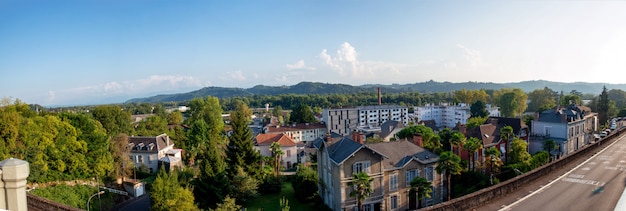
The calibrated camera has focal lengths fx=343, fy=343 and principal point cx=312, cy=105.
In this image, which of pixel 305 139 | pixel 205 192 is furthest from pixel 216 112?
pixel 205 192

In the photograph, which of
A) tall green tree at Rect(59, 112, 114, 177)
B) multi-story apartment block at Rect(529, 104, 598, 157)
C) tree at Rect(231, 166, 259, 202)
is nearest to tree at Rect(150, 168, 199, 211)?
tree at Rect(231, 166, 259, 202)

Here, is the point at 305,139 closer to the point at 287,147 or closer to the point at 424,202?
the point at 287,147

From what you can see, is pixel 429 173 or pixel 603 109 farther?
pixel 603 109

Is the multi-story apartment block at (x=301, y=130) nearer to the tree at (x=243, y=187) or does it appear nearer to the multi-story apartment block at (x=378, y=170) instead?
the tree at (x=243, y=187)

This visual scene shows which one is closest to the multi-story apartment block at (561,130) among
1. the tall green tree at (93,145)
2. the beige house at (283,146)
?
the beige house at (283,146)

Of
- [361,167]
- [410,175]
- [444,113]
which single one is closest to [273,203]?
[361,167]

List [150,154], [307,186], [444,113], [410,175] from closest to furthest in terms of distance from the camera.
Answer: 1. [410,175]
2. [307,186]
3. [150,154]
4. [444,113]

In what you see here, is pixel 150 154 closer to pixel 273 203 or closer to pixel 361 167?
pixel 273 203
